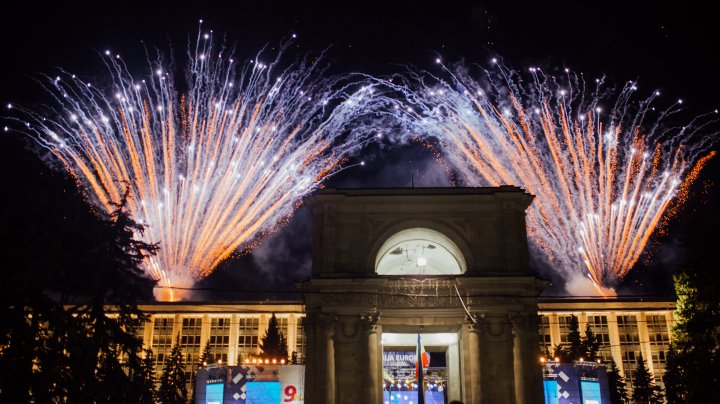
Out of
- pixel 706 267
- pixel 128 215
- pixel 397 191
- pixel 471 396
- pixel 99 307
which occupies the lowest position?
pixel 471 396

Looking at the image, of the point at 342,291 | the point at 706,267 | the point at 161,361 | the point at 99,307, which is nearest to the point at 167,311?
the point at 161,361

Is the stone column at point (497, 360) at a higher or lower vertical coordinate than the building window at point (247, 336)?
lower

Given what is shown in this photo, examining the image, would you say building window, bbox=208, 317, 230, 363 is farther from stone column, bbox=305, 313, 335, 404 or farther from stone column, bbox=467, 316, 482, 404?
stone column, bbox=467, 316, 482, 404

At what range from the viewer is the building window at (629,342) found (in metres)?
76.2

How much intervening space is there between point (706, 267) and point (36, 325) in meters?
26.9

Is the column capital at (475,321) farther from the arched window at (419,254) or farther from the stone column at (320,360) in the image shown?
the stone column at (320,360)

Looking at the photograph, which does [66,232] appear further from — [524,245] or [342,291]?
[524,245]

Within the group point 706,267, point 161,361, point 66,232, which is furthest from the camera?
point 161,361

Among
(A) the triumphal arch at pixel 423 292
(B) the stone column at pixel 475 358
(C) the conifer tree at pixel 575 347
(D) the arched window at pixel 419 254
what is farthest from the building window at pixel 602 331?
(B) the stone column at pixel 475 358

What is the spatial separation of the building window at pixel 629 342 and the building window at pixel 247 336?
47.5 metres

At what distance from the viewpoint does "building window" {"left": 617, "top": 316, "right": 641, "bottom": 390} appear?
76.2 meters

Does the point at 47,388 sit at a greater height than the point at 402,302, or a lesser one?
lesser

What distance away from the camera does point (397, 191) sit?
33875 millimetres

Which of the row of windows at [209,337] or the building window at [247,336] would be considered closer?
the row of windows at [209,337]
